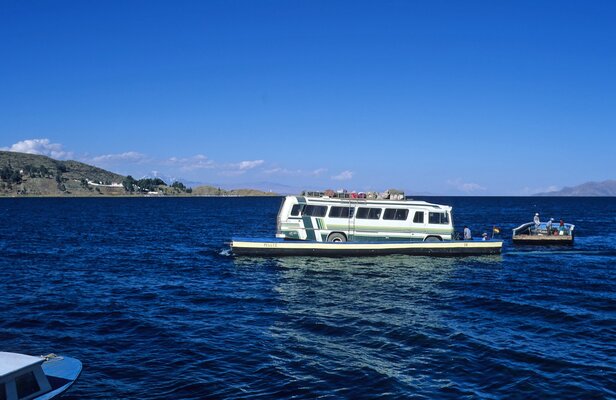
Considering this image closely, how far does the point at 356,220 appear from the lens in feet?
140

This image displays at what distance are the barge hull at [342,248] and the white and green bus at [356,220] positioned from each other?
62.3 inches

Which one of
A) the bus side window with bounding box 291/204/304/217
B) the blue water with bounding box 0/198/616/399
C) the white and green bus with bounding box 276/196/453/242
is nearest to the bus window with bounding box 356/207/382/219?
the white and green bus with bounding box 276/196/453/242

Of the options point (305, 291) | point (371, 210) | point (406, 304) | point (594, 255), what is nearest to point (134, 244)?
point (371, 210)

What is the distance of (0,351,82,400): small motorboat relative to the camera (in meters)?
11.4

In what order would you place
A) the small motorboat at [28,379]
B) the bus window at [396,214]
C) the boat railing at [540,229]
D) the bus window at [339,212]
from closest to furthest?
the small motorboat at [28,379]
the bus window at [339,212]
the bus window at [396,214]
the boat railing at [540,229]

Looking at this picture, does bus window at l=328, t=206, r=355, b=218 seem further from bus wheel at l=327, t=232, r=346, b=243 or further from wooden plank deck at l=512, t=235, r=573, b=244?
wooden plank deck at l=512, t=235, r=573, b=244

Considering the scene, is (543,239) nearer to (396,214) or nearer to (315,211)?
(396,214)

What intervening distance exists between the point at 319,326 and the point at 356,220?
21.5m

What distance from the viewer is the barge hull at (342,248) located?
40594 millimetres

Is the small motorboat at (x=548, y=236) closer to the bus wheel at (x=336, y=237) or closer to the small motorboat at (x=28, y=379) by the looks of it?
the bus wheel at (x=336, y=237)

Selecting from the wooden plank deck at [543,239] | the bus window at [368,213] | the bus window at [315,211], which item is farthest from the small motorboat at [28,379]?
the wooden plank deck at [543,239]

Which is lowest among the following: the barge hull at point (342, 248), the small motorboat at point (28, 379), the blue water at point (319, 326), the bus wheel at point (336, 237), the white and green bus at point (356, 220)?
the blue water at point (319, 326)

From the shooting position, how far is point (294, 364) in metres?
17.3

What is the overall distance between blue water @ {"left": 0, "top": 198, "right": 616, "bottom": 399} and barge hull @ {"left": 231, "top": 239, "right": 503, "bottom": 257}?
0.97 meters
